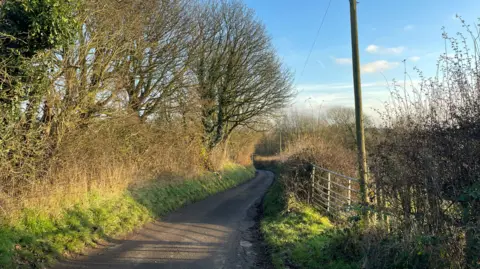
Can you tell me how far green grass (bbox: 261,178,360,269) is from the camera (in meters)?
5.83

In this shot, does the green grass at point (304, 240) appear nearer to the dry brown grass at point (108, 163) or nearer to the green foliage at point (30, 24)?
the dry brown grass at point (108, 163)

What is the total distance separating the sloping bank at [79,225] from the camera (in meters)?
5.93

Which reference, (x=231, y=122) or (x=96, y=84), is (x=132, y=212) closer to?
(x=96, y=84)

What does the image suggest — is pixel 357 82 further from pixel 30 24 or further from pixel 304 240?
pixel 30 24

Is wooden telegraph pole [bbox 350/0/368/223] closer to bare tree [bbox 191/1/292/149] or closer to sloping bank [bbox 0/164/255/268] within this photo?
sloping bank [bbox 0/164/255/268]

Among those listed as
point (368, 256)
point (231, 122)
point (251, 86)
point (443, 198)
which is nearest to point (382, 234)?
point (368, 256)

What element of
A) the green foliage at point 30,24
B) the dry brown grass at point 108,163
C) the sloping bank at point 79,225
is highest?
the green foliage at point 30,24

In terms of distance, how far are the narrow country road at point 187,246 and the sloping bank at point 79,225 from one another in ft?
1.34

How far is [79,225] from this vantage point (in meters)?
7.85

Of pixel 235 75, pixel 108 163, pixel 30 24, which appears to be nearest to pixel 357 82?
pixel 30 24

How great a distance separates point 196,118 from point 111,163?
9.07 meters

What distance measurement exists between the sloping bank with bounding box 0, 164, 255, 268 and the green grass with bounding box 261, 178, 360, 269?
159 inches

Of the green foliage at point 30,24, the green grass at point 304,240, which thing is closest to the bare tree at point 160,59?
the green foliage at point 30,24

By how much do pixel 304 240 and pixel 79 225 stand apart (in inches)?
211
